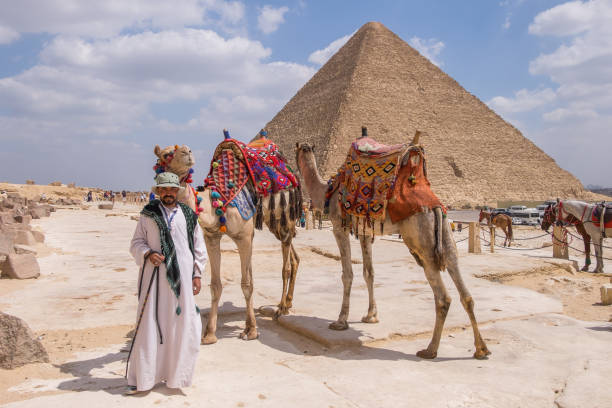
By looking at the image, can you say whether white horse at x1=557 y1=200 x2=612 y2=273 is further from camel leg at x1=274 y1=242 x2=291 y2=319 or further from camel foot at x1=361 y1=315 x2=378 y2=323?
camel leg at x1=274 y1=242 x2=291 y2=319

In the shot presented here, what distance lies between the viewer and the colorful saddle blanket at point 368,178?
3593mm

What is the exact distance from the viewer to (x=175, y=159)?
3.27 m

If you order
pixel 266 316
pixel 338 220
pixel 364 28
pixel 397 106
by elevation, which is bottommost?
pixel 266 316

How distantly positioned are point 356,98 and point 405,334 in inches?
3737

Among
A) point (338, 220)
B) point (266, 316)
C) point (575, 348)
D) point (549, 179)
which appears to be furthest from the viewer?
point (549, 179)

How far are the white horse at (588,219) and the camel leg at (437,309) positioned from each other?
6421 millimetres

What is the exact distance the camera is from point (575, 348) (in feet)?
11.6

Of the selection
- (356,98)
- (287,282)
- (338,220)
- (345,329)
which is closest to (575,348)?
(345,329)

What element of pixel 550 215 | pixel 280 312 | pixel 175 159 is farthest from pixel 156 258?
pixel 550 215

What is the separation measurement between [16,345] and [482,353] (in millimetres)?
3092

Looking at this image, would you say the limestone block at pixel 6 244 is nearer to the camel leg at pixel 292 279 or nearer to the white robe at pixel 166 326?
the camel leg at pixel 292 279

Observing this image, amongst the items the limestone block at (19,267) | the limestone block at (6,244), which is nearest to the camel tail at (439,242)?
the limestone block at (19,267)

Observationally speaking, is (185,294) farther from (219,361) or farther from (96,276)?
(96,276)

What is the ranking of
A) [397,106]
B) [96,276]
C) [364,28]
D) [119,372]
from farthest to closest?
[364,28]
[397,106]
[96,276]
[119,372]
